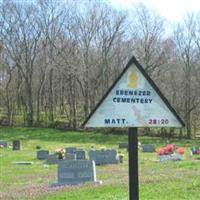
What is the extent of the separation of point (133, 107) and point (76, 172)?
415 inches

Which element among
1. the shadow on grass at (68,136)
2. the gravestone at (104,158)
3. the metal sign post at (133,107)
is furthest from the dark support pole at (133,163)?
the shadow on grass at (68,136)

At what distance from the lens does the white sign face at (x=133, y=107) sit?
21.7 ft

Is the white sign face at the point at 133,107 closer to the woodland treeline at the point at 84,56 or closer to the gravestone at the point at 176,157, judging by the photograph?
the gravestone at the point at 176,157

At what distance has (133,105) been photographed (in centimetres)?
666

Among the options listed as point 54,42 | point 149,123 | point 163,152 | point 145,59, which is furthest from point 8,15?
point 149,123

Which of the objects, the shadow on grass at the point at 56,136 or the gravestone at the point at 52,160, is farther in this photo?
the shadow on grass at the point at 56,136

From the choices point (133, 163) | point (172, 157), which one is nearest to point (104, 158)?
point (172, 157)

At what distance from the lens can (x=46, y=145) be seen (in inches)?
1901

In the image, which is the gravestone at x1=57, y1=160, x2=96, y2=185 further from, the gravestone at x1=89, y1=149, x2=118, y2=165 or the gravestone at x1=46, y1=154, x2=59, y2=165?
the gravestone at x1=46, y1=154, x2=59, y2=165

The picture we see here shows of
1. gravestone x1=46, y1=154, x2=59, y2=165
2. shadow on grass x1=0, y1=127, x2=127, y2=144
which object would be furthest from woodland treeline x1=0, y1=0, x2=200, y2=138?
gravestone x1=46, y1=154, x2=59, y2=165

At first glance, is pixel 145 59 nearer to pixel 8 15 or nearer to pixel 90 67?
pixel 90 67

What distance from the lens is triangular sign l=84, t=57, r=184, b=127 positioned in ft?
21.7

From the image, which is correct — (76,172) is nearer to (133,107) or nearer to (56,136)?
(133,107)

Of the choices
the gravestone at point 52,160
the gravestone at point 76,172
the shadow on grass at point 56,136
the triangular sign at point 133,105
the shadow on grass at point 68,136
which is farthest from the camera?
the shadow on grass at point 56,136
